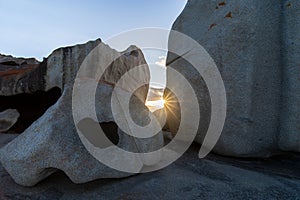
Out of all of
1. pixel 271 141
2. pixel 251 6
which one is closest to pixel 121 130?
pixel 271 141

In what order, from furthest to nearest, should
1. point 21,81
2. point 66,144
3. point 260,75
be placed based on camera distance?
point 21,81 < point 260,75 < point 66,144

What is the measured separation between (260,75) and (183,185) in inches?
73.6

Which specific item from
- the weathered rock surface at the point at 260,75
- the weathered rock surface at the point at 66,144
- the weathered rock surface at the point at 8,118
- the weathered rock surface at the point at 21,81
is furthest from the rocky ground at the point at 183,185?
the weathered rock surface at the point at 8,118

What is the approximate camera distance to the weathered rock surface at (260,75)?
279 centimetres

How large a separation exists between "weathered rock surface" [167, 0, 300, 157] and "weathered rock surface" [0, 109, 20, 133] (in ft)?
14.3

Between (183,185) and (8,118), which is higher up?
(8,118)

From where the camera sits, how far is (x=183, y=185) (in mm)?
2080

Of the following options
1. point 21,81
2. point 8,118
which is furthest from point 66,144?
point 8,118

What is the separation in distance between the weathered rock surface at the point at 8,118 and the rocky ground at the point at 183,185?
2.29 metres

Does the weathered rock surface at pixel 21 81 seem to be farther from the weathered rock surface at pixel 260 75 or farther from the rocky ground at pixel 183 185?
the weathered rock surface at pixel 260 75

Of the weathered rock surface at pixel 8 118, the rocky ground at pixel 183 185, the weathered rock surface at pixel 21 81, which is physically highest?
the weathered rock surface at pixel 21 81

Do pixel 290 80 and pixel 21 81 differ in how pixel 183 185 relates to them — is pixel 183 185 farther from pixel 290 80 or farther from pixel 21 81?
pixel 21 81

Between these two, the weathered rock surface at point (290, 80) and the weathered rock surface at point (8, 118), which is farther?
the weathered rock surface at point (8, 118)

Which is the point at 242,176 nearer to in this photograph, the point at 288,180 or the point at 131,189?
the point at 288,180
